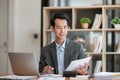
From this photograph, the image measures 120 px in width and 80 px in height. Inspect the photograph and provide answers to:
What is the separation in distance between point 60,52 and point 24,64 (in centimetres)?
58

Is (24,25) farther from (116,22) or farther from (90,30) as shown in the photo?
(116,22)

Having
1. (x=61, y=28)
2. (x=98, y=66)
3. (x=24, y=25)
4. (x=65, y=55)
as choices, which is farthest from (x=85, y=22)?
(x=65, y=55)

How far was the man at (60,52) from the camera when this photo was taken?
270 cm

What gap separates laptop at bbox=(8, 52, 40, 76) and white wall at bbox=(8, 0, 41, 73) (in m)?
2.08

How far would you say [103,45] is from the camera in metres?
3.89

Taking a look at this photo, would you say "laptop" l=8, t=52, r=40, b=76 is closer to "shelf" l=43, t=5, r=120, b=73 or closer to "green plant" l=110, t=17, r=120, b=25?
"shelf" l=43, t=5, r=120, b=73

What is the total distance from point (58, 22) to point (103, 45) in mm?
1300

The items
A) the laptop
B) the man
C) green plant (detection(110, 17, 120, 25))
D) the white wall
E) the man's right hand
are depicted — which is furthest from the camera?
the white wall

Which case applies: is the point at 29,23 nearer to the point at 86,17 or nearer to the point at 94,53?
the point at 86,17

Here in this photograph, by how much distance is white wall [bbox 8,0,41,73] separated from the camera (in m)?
4.47

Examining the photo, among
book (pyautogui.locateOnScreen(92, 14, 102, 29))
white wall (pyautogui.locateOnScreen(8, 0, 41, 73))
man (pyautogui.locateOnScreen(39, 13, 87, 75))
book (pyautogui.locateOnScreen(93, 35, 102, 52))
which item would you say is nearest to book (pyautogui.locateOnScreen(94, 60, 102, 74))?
book (pyautogui.locateOnScreen(93, 35, 102, 52))

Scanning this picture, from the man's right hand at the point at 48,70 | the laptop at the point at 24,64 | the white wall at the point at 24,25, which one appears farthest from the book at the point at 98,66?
the laptop at the point at 24,64

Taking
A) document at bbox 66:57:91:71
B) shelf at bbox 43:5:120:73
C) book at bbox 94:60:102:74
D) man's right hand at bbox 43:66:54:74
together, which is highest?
shelf at bbox 43:5:120:73

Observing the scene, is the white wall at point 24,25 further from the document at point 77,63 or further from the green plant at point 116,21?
the document at point 77,63
